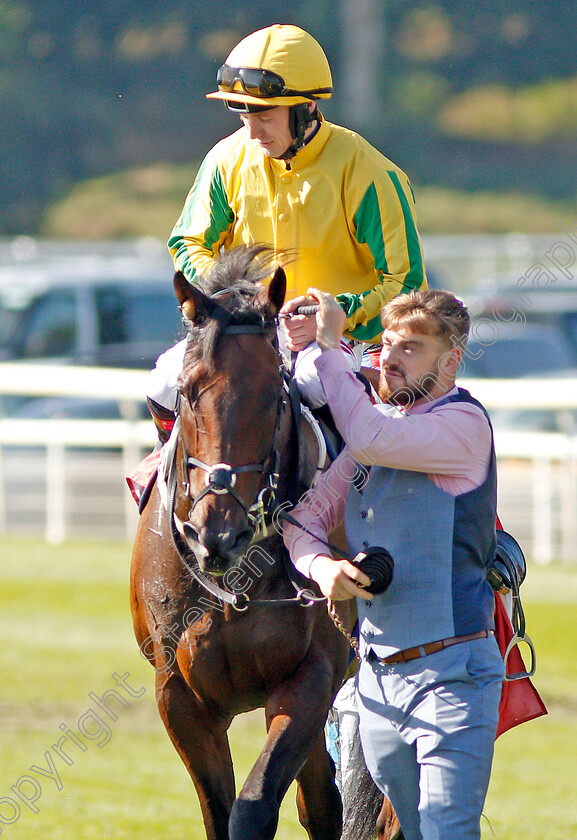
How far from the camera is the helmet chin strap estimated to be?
3.71m

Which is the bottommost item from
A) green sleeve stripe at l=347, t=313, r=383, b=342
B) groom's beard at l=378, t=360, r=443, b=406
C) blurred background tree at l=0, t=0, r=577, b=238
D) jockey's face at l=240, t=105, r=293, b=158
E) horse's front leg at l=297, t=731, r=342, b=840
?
blurred background tree at l=0, t=0, r=577, b=238

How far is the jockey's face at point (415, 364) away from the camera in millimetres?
2979

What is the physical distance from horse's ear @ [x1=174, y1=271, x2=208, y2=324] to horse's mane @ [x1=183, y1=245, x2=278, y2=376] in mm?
13

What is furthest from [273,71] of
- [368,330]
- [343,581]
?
[343,581]

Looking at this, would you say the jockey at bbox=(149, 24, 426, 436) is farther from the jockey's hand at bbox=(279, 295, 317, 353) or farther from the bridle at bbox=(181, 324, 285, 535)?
the bridle at bbox=(181, 324, 285, 535)

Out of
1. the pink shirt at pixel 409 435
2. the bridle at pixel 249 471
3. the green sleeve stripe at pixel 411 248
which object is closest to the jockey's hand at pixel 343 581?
the pink shirt at pixel 409 435

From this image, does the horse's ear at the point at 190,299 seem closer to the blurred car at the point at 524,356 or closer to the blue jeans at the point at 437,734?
the blue jeans at the point at 437,734

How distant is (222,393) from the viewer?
302 cm

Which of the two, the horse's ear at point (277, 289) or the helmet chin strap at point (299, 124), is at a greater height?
the helmet chin strap at point (299, 124)

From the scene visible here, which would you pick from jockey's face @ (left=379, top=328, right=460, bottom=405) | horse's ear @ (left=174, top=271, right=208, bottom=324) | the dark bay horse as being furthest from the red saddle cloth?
horse's ear @ (left=174, top=271, right=208, bottom=324)

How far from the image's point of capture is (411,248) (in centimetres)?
387

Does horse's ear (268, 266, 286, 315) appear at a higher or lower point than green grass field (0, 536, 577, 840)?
→ higher

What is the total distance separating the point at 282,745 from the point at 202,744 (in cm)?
41

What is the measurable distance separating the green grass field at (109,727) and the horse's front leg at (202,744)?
143 cm
